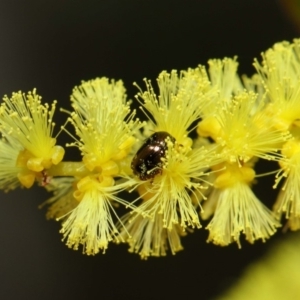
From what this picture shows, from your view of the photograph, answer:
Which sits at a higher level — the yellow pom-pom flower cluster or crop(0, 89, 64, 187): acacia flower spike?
crop(0, 89, 64, 187): acacia flower spike

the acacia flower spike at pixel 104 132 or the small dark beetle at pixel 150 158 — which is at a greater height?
the acacia flower spike at pixel 104 132

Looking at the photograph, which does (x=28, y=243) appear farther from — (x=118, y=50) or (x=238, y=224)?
(x=238, y=224)

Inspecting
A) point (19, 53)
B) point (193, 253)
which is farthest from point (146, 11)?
point (193, 253)

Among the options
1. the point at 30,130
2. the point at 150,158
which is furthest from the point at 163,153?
the point at 30,130

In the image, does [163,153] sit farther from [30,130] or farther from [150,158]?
[30,130]

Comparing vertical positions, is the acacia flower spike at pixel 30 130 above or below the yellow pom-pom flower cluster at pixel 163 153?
above

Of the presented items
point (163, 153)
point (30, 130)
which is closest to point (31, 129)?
point (30, 130)
